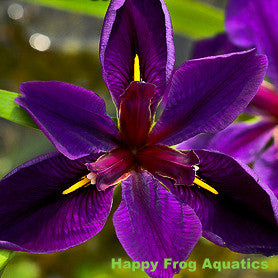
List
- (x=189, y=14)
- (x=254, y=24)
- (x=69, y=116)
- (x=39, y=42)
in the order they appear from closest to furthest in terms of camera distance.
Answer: (x=69, y=116) → (x=254, y=24) → (x=189, y=14) → (x=39, y=42)

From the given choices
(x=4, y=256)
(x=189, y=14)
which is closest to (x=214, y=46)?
(x=189, y=14)

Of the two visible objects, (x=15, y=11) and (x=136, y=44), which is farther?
(x=15, y=11)

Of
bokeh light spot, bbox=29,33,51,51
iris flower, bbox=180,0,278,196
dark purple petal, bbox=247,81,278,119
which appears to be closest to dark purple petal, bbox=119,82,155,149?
iris flower, bbox=180,0,278,196

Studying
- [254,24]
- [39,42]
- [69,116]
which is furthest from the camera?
[39,42]

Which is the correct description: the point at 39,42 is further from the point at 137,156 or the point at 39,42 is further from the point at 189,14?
the point at 137,156

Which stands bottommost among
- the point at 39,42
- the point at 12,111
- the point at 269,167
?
the point at 39,42

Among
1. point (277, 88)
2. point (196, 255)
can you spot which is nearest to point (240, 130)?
point (277, 88)

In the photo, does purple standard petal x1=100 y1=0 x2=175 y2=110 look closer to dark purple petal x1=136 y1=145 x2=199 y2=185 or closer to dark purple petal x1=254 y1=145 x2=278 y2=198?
dark purple petal x1=136 y1=145 x2=199 y2=185
